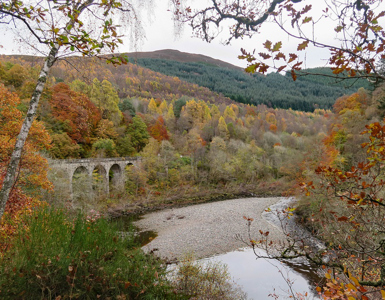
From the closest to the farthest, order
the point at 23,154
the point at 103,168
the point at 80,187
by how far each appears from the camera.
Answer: the point at 23,154 → the point at 80,187 → the point at 103,168

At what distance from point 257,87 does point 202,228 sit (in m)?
118

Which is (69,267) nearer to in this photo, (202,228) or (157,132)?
(202,228)

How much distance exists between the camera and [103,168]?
24.8m

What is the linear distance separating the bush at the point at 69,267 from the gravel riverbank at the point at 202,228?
25.7 ft

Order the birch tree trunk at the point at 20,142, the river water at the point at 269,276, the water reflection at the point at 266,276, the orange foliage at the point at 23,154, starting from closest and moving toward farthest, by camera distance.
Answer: the birch tree trunk at the point at 20,142 → the orange foliage at the point at 23,154 → the river water at the point at 269,276 → the water reflection at the point at 266,276

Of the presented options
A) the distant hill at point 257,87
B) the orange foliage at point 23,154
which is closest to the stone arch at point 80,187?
the orange foliage at point 23,154

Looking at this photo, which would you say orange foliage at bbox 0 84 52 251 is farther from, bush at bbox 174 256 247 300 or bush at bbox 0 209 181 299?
bush at bbox 174 256 247 300

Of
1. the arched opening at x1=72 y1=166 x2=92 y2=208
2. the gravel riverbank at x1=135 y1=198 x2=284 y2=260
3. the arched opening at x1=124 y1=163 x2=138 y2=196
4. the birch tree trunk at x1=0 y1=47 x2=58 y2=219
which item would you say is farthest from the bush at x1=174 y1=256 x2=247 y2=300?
the arched opening at x1=124 y1=163 x2=138 y2=196

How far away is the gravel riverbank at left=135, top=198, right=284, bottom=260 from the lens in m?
13.2

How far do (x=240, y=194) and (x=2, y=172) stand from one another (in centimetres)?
2789

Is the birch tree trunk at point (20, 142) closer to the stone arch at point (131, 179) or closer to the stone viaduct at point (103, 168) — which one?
the stone viaduct at point (103, 168)

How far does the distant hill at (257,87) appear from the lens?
104375 millimetres

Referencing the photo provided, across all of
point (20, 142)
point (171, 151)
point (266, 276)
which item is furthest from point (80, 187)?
point (20, 142)

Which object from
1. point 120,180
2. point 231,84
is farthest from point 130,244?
point 231,84
